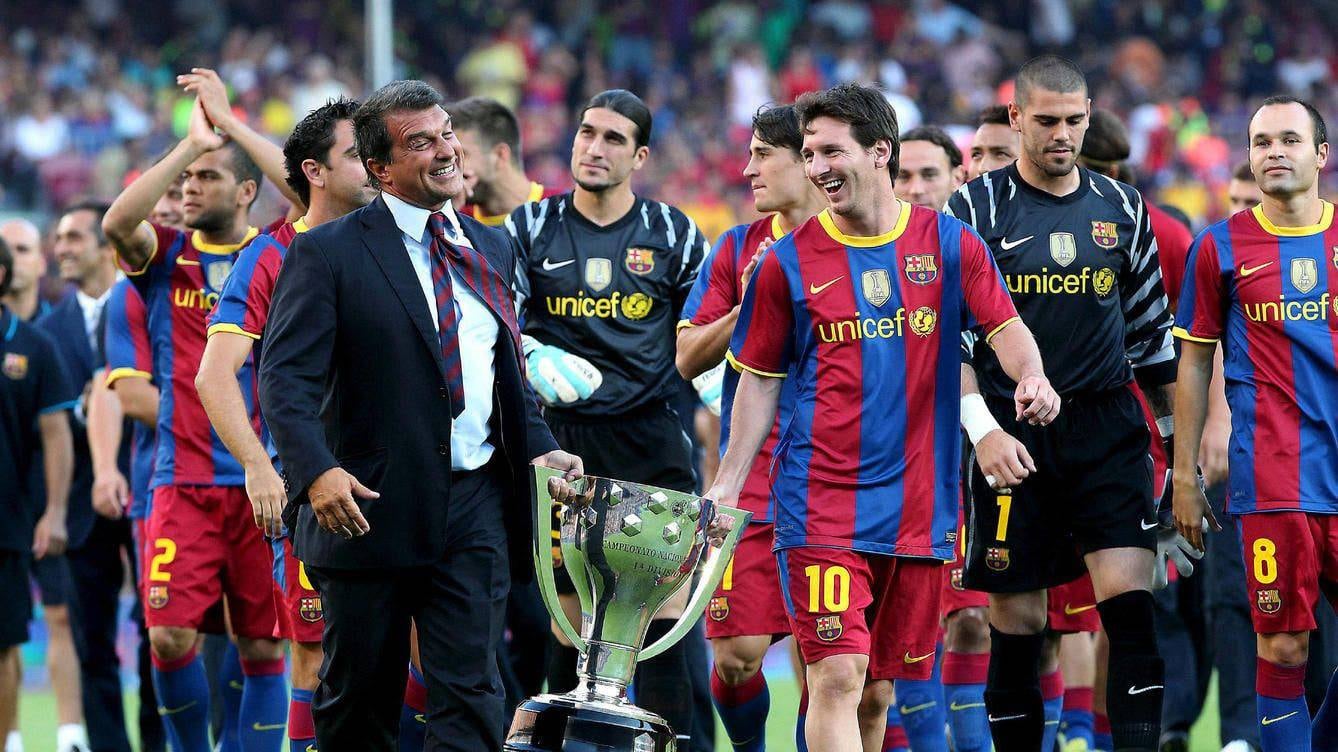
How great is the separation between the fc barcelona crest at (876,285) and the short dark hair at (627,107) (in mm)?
2162

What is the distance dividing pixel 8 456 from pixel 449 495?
379 cm

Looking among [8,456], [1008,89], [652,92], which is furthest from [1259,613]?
[652,92]

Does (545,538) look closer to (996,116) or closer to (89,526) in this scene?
(996,116)

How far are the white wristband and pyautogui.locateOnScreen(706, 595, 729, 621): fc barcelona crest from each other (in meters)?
1.43

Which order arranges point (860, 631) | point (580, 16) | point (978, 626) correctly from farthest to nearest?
point (580, 16)
point (978, 626)
point (860, 631)

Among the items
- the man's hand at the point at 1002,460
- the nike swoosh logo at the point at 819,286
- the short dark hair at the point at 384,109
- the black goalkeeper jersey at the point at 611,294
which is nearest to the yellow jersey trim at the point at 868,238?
the nike swoosh logo at the point at 819,286

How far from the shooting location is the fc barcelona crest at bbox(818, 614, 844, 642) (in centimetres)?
539

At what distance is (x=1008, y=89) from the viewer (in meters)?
15.0

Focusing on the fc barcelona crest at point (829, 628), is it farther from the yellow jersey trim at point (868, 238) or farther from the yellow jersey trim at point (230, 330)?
the yellow jersey trim at point (230, 330)

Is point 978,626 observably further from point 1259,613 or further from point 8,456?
point 8,456

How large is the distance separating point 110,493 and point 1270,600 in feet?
15.6

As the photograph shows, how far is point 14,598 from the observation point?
7867 mm

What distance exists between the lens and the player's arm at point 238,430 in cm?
515

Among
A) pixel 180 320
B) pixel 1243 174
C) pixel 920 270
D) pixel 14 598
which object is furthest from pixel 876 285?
pixel 14 598
